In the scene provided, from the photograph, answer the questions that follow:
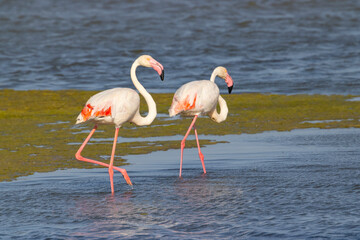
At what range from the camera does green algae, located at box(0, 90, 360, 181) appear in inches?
343

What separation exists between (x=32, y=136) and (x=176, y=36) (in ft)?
48.0

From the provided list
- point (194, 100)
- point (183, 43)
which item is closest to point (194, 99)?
point (194, 100)

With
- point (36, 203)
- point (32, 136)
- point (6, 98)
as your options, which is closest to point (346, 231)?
point (36, 203)

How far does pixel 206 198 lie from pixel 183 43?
16.7m

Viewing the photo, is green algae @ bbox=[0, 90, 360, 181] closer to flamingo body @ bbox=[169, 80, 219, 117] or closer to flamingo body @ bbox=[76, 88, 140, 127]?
flamingo body @ bbox=[169, 80, 219, 117]

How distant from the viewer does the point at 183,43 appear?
22812mm

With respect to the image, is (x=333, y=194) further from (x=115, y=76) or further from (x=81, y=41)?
(x=81, y=41)

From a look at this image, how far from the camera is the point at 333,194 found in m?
6.32

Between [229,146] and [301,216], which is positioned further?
[229,146]

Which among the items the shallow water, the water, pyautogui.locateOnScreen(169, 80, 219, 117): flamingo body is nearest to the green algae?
the shallow water

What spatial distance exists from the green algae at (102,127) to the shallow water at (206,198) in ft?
2.04

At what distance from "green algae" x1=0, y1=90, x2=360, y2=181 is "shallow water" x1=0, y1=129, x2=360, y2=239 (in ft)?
2.04

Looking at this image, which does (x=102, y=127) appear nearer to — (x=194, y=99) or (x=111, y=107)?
(x=194, y=99)

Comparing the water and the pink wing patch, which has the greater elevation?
the water
